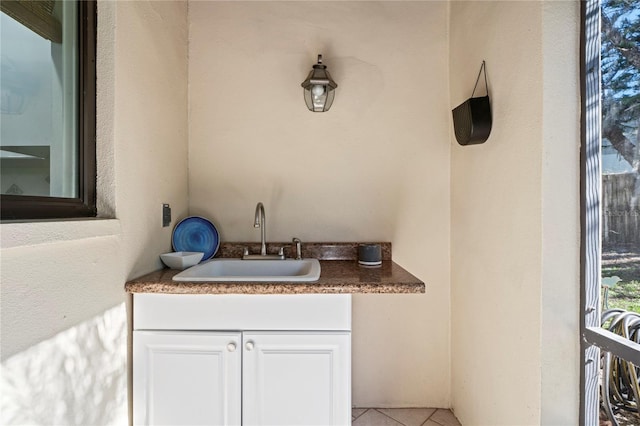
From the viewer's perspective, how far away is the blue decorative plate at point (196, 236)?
1.66 meters

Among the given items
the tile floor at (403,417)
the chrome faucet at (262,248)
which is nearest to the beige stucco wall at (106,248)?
the chrome faucet at (262,248)

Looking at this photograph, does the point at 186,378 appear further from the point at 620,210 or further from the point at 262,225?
the point at 620,210

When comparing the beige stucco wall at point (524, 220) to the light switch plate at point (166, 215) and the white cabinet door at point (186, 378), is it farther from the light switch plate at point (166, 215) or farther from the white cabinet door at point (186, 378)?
the light switch plate at point (166, 215)

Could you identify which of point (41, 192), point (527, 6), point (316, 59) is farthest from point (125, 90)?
point (527, 6)

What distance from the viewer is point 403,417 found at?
5.62ft

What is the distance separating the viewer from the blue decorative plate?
1.66 m

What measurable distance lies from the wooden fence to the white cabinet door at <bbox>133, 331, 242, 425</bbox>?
1259 mm

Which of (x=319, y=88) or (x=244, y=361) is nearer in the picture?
(x=244, y=361)

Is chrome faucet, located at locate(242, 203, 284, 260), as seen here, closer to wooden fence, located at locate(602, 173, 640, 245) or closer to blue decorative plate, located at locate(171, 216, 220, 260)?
blue decorative plate, located at locate(171, 216, 220, 260)

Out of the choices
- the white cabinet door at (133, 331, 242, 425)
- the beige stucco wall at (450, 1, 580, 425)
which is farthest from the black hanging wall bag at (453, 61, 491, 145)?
the white cabinet door at (133, 331, 242, 425)

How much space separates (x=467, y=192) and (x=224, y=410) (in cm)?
144

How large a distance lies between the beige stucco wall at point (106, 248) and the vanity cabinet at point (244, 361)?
136mm

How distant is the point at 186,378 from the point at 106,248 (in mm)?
554

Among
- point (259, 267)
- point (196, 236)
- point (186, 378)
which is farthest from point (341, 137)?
point (186, 378)
